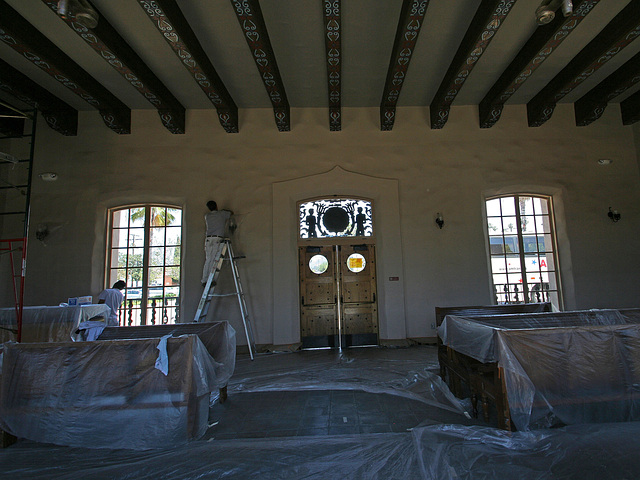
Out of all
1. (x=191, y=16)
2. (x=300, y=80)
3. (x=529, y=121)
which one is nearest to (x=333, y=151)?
(x=300, y=80)

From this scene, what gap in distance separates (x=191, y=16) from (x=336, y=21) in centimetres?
183

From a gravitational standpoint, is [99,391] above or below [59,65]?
below

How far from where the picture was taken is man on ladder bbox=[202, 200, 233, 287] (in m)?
6.29

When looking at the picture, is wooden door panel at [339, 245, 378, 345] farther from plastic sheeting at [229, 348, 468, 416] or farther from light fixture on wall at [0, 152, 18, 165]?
light fixture on wall at [0, 152, 18, 165]

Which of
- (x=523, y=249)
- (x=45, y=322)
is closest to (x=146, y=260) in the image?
(x=45, y=322)

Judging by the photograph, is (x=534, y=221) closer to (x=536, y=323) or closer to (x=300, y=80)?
(x=536, y=323)

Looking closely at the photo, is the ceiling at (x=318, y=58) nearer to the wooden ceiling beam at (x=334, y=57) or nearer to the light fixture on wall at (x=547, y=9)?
the wooden ceiling beam at (x=334, y=57)

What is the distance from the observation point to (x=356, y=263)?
22.6ft

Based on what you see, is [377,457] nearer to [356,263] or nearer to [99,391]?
[99,391]

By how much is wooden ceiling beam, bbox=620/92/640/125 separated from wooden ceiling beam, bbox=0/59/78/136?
10195 mm

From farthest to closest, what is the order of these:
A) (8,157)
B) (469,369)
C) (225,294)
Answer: (225,294) < (8,157) < (469,369)

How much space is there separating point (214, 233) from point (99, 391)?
12.6 ft

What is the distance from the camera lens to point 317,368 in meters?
5.02

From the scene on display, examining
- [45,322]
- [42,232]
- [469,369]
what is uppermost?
[42,232]
